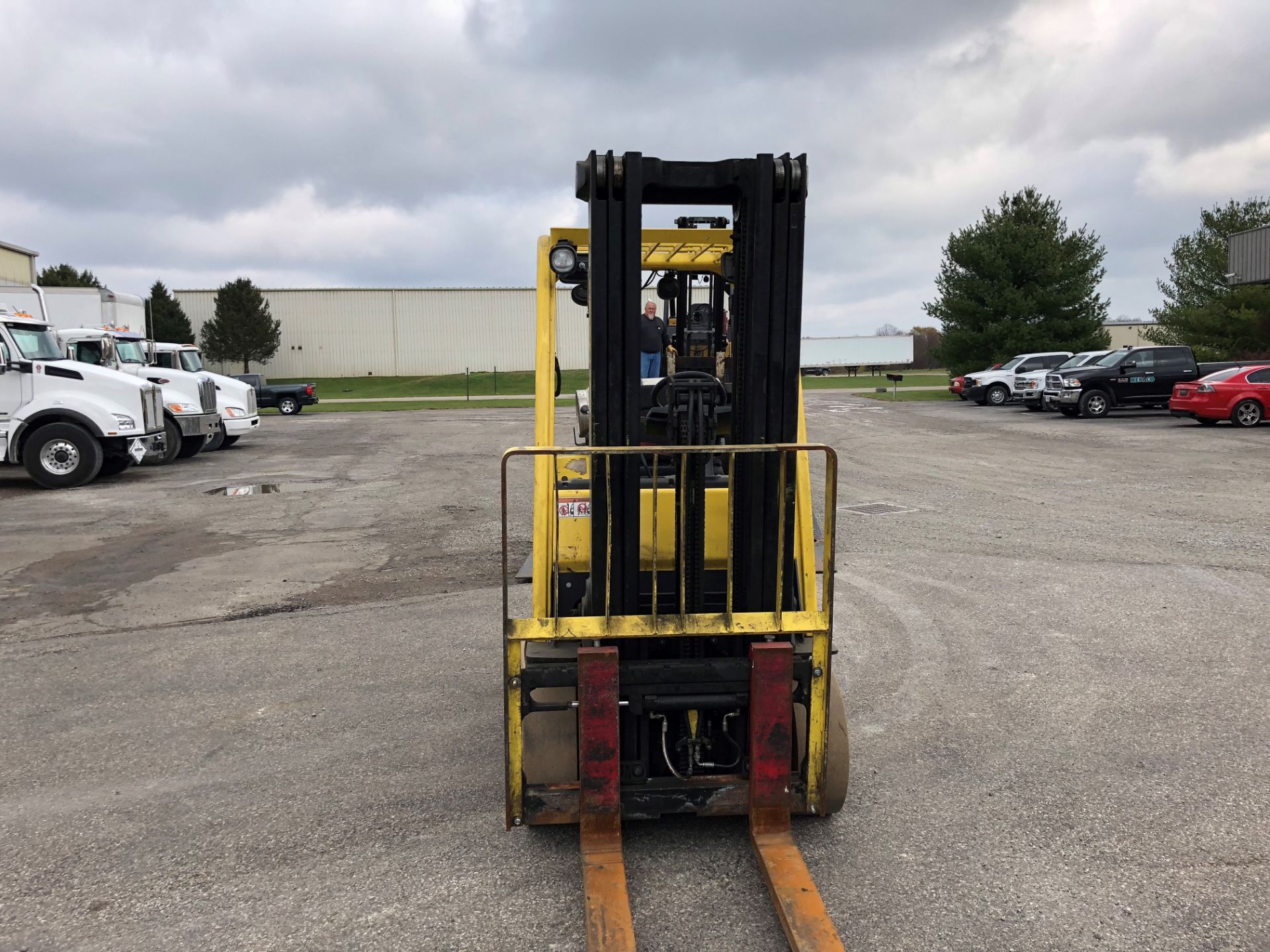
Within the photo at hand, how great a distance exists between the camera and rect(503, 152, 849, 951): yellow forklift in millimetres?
3639

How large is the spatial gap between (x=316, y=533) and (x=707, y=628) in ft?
28.3

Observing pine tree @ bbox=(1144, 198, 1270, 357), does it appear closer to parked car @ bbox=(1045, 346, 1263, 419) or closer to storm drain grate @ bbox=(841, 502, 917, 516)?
parked car @ bbox=(1045, 346, 1263, 419)

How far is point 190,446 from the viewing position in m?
19.9

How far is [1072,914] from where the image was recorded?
3363 millimetres

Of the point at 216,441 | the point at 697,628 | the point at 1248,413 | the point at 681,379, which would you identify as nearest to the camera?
the point at 697,628

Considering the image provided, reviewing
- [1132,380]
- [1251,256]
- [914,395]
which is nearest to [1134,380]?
[1132,380]

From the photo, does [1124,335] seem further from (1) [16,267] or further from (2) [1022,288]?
(1) [16,267]

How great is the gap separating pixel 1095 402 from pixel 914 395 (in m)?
15.1

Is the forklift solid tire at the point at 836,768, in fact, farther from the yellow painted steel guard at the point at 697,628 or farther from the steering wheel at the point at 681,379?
the steering wheel at the point at 681,379

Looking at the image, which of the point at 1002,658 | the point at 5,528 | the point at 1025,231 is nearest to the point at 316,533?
the point at 5,528

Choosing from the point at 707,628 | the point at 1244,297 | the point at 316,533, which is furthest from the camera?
the point at 1244,297

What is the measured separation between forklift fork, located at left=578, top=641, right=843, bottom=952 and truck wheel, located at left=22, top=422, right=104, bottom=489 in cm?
1465

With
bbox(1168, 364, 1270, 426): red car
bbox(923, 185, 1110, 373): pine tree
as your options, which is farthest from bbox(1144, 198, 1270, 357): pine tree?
bbox(1168, 364, 1270, 426): red car

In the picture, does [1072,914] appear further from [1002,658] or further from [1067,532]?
[1067,532]
